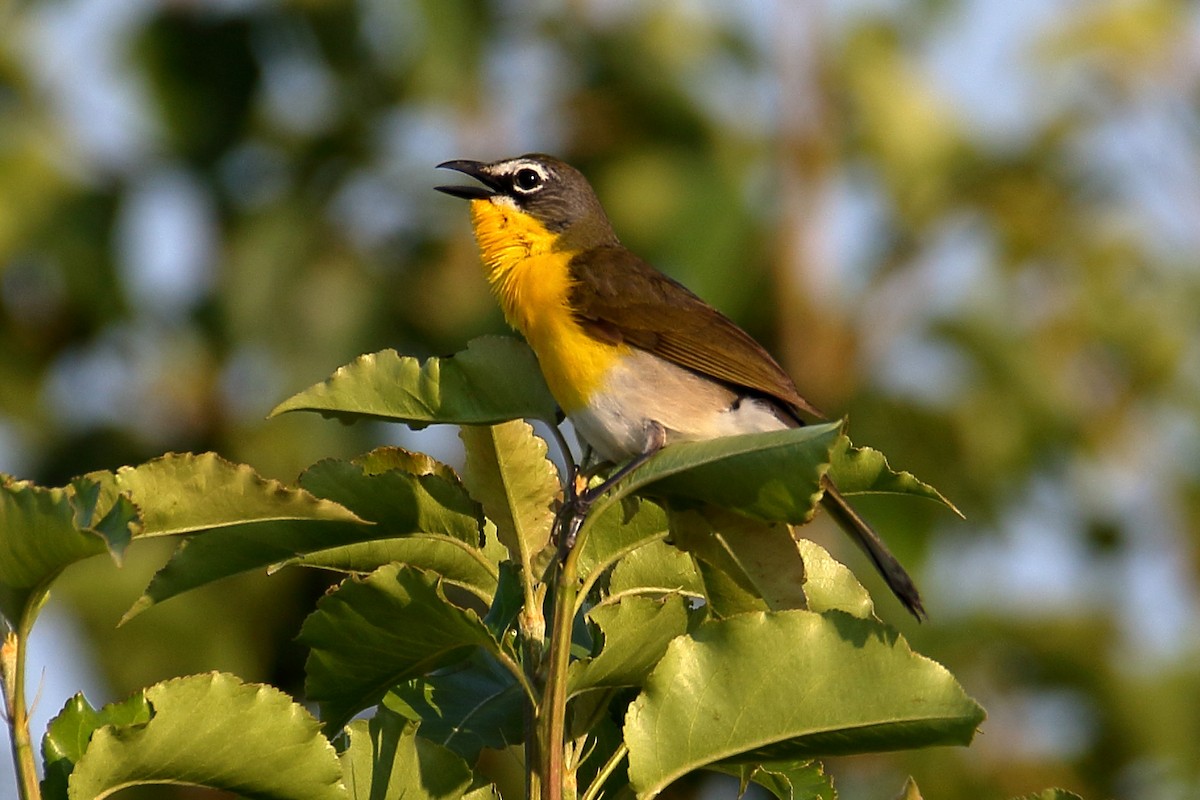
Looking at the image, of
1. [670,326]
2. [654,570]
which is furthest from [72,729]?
[670,326]

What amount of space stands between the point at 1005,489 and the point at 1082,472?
83 centimetres

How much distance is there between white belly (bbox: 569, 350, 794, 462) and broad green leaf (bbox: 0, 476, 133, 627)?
1694 mm

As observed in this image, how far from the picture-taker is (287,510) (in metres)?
2.03

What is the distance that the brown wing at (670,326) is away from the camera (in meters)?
3.80

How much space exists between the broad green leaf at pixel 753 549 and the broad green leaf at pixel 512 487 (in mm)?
229

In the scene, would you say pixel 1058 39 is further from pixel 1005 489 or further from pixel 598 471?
pixel 598 471

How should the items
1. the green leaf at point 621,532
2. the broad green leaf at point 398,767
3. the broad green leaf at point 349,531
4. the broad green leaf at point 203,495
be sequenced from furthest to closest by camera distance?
the green leaf at point 621,532 < the broad green leaf at point 398,767 < the broad green leaf at point 349,531 < the broad green leaf at point 203,495

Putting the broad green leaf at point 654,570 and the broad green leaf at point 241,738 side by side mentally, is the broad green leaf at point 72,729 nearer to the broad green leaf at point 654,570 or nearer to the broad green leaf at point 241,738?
the broad green leaf at point 241,738

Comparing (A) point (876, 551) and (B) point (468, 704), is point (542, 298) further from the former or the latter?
(B) point (468, 704)

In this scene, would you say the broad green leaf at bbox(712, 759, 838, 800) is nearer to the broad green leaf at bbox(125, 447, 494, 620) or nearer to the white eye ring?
the broad green leaf at bbox(125, 447, 494, 620)

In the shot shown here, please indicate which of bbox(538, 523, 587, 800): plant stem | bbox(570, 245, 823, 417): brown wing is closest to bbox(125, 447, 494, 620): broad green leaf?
bbox(538, 523, 587, 800): plant stem

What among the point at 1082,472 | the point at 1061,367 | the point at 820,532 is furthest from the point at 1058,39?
the point at 820,532

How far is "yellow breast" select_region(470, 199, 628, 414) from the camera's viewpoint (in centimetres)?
366

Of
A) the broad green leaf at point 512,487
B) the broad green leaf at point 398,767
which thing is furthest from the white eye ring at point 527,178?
the broad green leaf at point 398,767
